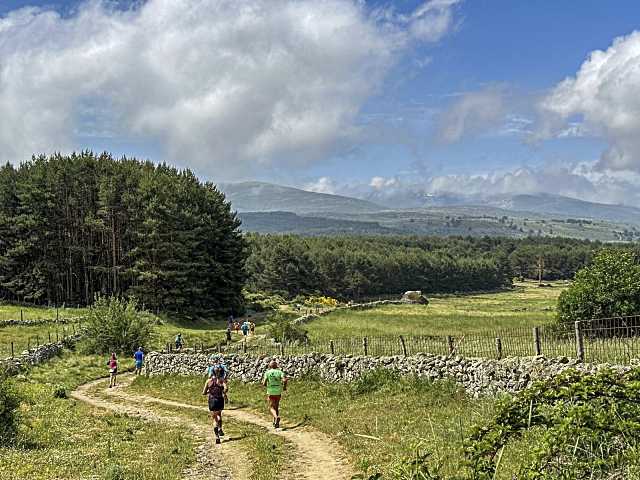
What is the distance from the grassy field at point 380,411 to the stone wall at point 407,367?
602mm

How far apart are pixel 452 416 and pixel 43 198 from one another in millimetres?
66578

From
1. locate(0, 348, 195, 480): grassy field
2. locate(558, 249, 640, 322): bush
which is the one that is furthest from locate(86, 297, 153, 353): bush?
locate(558, 249, 640, 322): bush

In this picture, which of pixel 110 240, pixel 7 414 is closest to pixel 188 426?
pixel 7 414

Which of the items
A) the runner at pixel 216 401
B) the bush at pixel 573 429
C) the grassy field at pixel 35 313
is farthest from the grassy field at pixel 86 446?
the grassy field at pixel 35 313

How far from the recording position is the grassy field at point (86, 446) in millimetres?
14430

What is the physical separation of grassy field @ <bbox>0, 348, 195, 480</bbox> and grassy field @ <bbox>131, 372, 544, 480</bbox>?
485 centimetres

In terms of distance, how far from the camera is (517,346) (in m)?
24.8

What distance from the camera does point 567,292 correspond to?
115ft

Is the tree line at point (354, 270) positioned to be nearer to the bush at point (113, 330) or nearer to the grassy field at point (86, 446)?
the bush at point (113, 330)

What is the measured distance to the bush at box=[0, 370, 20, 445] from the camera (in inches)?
689

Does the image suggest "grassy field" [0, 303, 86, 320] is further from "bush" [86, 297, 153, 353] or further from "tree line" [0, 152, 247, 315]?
"bush" [86, 297, 153, 353]

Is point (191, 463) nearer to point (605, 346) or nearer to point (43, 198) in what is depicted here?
point (605, 346)

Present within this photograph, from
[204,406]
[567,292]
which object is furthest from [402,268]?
[204,406]

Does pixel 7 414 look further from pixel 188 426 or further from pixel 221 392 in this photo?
pixel 221 392
